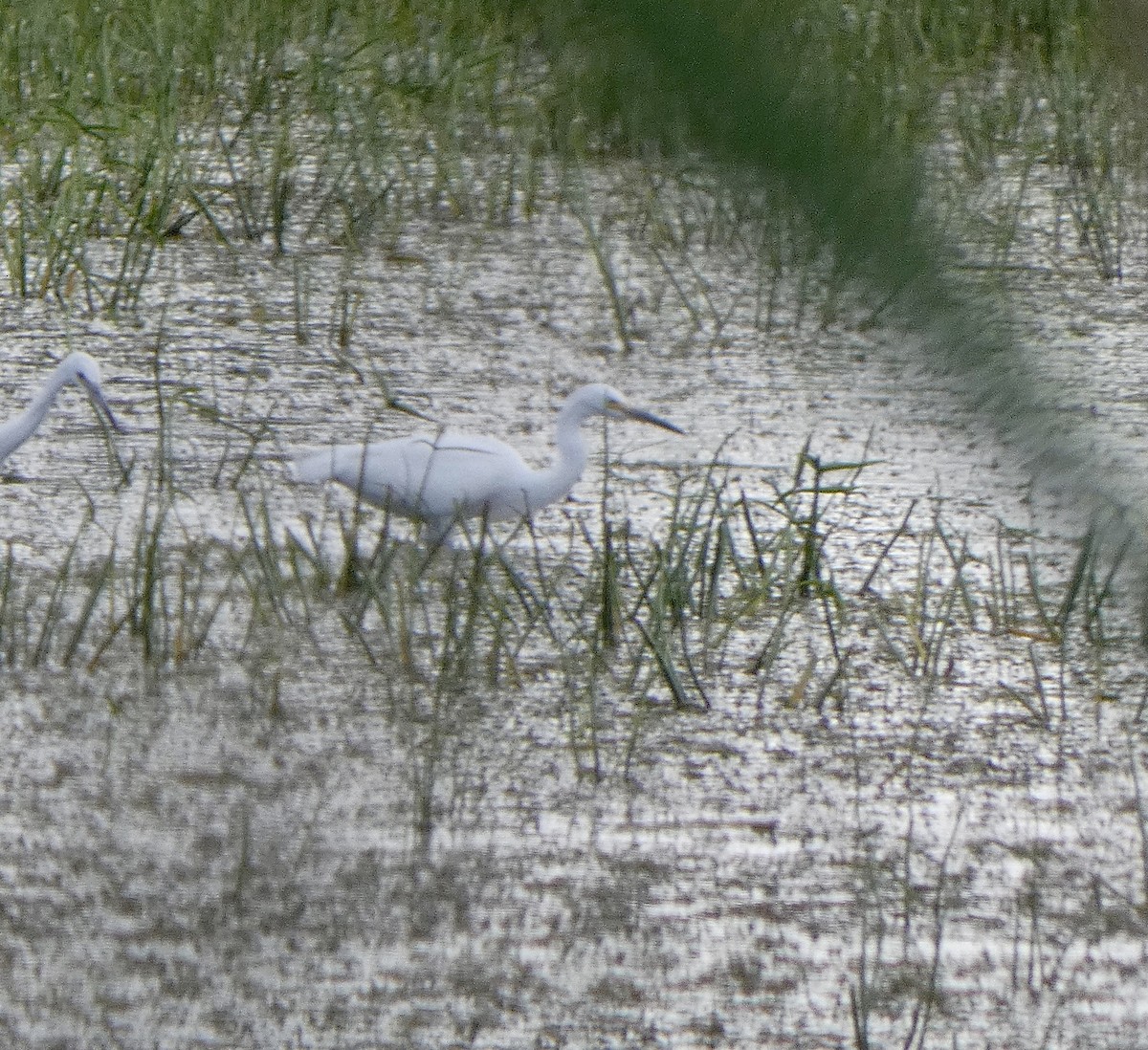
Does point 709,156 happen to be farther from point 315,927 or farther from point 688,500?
point 688,500

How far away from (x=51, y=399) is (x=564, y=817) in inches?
42.3

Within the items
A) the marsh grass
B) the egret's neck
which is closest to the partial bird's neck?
the egret's neck

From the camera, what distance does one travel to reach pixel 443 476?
228 centimetres

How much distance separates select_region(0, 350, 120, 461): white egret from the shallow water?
0.09m

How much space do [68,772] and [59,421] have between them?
3.84 feet

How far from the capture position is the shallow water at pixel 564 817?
1430mm

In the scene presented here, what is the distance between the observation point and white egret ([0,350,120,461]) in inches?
96.6

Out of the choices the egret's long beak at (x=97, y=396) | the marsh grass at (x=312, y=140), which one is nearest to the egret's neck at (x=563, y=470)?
the egret's long beak at (x=97, y=396)

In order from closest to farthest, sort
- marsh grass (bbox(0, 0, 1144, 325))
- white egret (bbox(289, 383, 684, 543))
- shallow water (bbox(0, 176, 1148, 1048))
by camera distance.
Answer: shallow water (bbox(0, 176, 1148, 1048))
white egret (bbox(289, 383, 684, 543))
marsh grass (bbox(0, 0, 1144, 325))

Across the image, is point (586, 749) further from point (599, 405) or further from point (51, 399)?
point (51, 399)

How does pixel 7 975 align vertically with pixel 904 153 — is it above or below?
below

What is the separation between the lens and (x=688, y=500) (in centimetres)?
232

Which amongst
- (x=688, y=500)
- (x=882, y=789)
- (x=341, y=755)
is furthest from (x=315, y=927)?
(x=688, y=500)

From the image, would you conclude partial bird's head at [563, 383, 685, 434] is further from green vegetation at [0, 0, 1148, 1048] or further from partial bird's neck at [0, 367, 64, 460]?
partial bird's neck at [0, 367, 64, 460]
